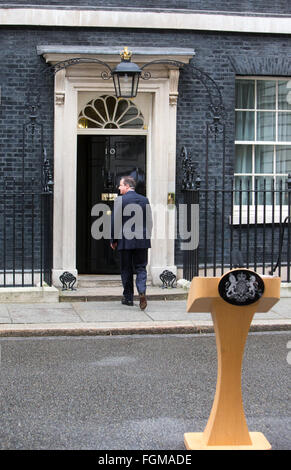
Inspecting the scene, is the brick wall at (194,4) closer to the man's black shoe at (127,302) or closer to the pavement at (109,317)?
the pavement at (109,317)

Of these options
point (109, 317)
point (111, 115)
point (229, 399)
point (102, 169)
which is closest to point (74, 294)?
point (109, 317)

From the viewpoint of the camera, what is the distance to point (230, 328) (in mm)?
4664

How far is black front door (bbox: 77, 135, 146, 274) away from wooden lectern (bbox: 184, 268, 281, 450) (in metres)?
8.11

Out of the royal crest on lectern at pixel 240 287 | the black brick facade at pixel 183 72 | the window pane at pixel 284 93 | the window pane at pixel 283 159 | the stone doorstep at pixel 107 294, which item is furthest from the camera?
the window pane at pixel 283 159

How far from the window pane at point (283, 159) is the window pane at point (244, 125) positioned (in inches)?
20.9

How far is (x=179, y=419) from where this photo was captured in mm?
5562

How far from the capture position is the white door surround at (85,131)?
39.4 feet

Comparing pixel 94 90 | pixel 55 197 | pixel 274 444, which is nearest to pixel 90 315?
pixel 55 197

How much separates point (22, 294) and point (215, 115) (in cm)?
413

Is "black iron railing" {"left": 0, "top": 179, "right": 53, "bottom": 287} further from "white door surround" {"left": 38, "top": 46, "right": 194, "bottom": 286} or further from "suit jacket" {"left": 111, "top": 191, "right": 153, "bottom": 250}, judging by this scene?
"suit jacket" {"left": 111, "top": 191, "right": 153, "bottom": 250}

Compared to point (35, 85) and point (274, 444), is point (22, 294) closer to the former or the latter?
point (35, 85)

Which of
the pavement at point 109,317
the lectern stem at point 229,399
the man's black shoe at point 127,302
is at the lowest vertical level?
the pavement at point 109,317

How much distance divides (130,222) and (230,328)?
590cm

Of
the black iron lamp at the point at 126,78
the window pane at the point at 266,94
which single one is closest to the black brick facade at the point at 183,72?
the window pane at the point at 266,94
